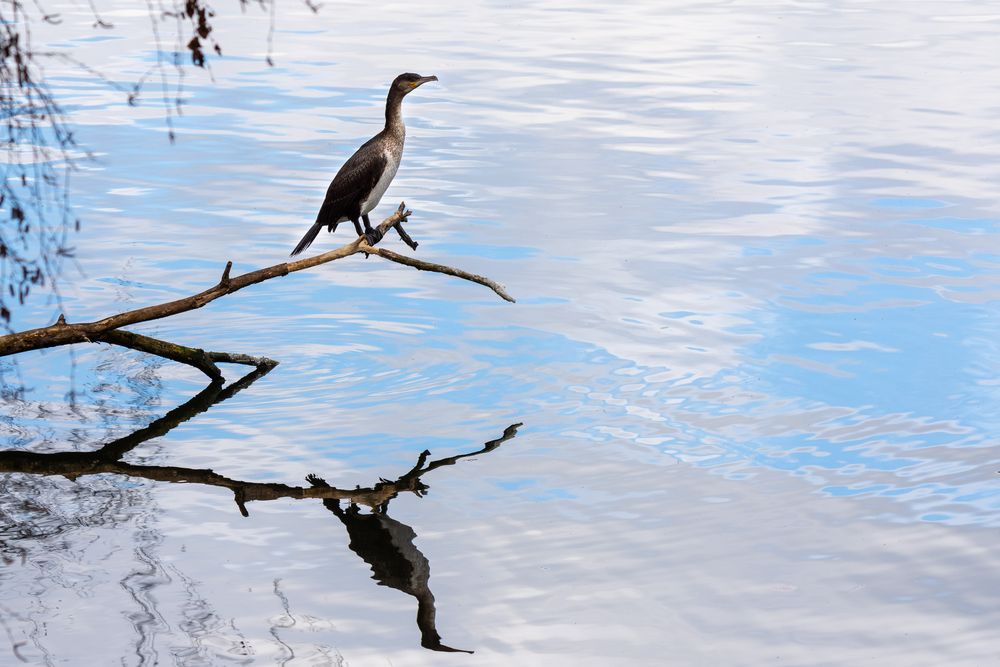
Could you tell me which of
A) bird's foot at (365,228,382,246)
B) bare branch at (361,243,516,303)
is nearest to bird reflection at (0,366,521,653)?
bare branch at (361,243,516,303)

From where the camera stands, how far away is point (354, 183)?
324 inches

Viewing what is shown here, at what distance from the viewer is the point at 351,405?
7.75 m

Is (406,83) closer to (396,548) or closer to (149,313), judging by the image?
(149,313)

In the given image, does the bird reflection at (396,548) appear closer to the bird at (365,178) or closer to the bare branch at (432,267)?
the bare branch at (432,267)

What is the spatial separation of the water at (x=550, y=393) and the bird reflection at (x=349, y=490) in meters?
0.05

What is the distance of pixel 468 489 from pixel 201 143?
7.76 m

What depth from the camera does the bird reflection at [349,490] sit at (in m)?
5.96

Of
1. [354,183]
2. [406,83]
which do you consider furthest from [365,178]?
[406,83]

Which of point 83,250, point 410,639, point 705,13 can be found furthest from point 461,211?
point 705,13

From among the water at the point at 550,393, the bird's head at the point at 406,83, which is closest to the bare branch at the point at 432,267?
the water at the point at 550,393

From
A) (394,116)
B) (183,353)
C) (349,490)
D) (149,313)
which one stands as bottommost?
(349,490)

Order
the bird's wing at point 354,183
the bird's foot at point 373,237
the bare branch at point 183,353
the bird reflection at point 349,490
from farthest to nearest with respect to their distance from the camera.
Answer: the bird's wing at point 354,183 < the bird's foot at point 373,237 < the bare branch at point 183,353 < the bird reflection at point 349,490

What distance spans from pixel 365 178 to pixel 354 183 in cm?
7

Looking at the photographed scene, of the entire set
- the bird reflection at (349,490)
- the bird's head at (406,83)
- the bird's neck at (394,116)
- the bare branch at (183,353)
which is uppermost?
the bird's head at (406,83)
